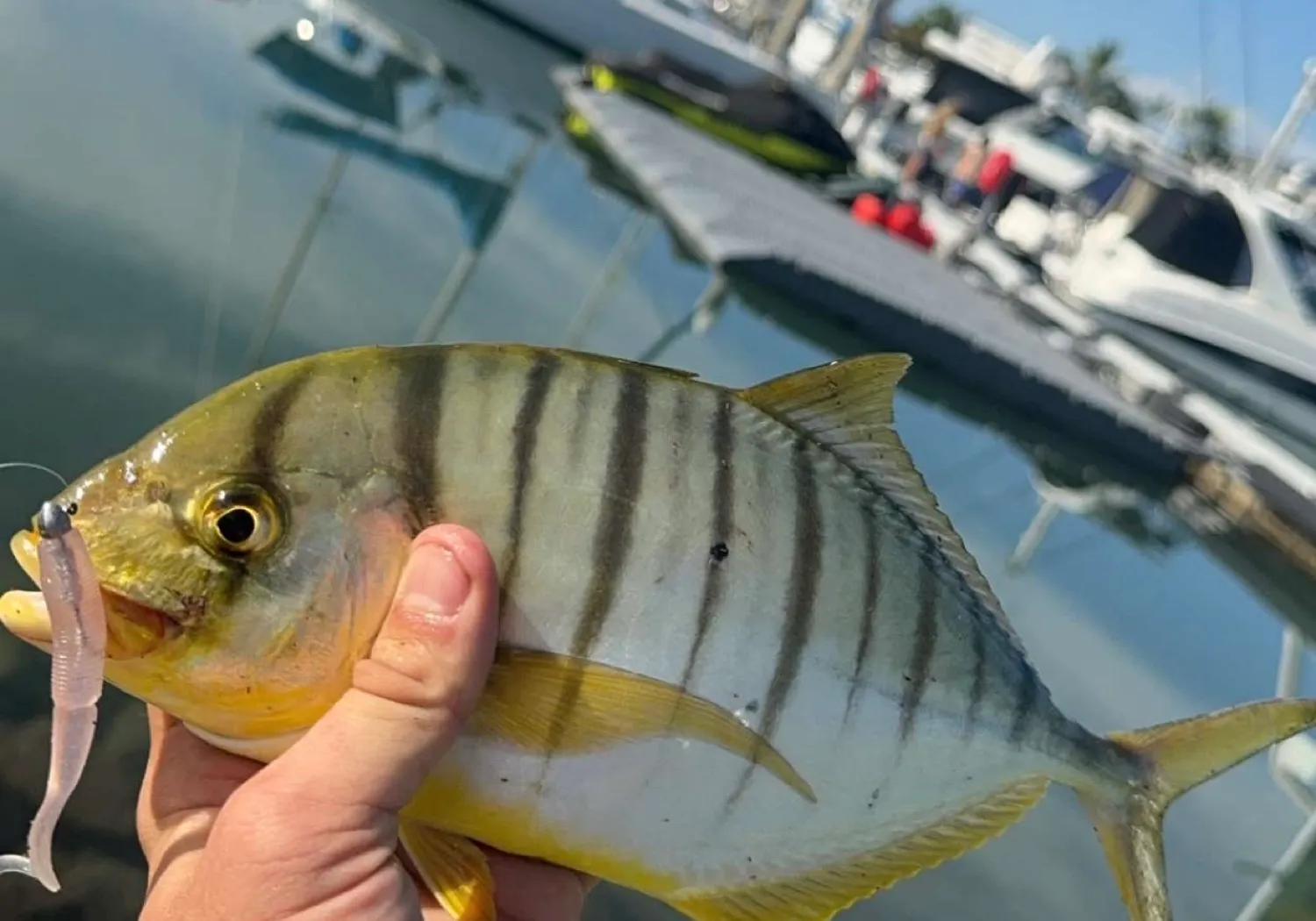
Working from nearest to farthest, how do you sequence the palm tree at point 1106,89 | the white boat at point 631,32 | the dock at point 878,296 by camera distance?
the dock at point 878,296 < the white boat at point 631,32 < the palm tree at point 1106,89

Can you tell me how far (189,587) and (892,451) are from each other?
0.91m

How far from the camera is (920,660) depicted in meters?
1.47

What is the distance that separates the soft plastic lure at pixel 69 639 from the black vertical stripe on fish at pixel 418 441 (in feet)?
1.11

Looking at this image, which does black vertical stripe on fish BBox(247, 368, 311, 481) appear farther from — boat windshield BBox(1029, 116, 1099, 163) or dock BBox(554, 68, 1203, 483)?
boat windshield BBox(1029, 116, 1099, 163)

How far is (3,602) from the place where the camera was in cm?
121

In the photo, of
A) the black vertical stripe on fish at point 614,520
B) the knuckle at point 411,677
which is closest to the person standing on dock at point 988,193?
the black vertical stripe on fish at point 614,520

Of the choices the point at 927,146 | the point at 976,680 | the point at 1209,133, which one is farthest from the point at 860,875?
the point at 1209,133

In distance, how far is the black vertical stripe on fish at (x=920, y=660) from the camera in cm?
146

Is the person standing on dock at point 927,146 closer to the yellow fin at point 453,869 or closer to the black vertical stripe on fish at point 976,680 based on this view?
the black vertical stripe on fish at point 976,680

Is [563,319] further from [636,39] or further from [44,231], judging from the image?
[636,39]

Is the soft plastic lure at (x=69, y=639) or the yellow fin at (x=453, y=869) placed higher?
the soft plastic lure at (x=69, y=639)

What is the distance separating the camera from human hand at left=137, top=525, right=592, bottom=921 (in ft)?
3.97

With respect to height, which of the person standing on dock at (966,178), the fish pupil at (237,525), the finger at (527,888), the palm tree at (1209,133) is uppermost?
the palm tree at (1209,133)

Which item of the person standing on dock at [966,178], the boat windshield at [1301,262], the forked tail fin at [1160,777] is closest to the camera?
the forked tail fin at [1160,777]
